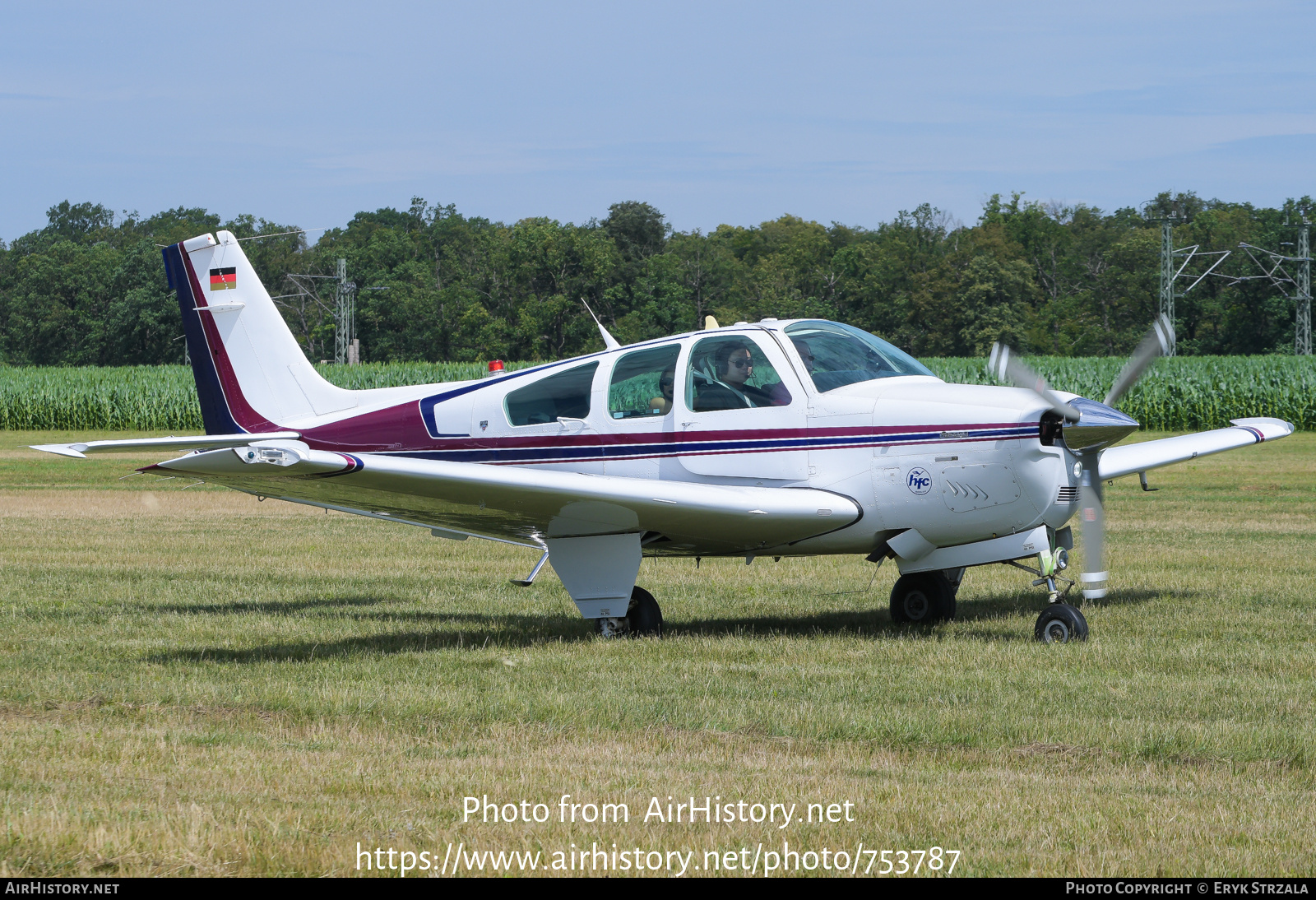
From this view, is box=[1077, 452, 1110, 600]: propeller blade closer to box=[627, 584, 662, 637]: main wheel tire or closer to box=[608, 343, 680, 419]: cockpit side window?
box=[608, 343, 680, 419]: cockpit side window

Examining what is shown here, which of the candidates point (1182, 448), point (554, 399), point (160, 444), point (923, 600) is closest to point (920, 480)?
point (923, 600)

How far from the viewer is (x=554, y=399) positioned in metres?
10.0

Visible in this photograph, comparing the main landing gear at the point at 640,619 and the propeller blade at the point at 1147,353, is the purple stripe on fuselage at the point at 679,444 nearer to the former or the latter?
the propeller blade at the point at 1147,353

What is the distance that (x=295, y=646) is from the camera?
922 centimetres

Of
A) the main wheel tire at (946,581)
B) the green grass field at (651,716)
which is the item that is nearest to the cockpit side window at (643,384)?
the green grass field at (651,716)

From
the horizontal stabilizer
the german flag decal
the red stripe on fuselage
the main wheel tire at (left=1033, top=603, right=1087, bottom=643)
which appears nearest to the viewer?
the horizontal stabilizer

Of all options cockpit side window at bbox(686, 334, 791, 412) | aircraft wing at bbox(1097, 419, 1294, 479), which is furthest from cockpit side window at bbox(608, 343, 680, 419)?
aircraft wing at bbox(1097, 419, 1294, 479)

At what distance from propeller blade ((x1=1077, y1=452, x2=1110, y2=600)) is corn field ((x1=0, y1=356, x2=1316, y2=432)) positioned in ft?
100

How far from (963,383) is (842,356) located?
2949 centimetres

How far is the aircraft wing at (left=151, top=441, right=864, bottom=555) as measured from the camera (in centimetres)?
834

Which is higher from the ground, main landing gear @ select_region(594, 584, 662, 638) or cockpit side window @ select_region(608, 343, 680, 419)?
cockpit side window @ select_region(608, 343, 680, 419)

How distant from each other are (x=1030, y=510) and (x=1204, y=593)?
354 cm
